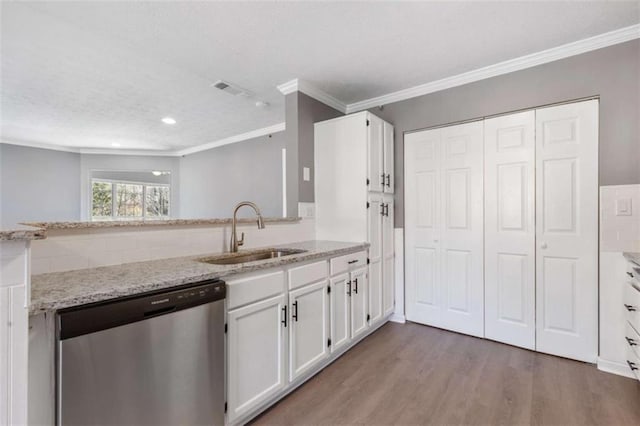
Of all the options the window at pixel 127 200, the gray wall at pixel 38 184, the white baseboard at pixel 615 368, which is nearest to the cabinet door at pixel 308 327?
the white baseboard at pixel 615 368

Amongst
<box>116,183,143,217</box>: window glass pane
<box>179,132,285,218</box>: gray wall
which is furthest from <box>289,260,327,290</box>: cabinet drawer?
<box>116,183,143,217</box>: window glass pane

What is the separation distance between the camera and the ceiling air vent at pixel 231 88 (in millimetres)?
2917

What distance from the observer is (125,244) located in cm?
169

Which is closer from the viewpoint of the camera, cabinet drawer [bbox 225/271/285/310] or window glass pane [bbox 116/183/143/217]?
cabinet drawer [bbox 225/271/285/310]

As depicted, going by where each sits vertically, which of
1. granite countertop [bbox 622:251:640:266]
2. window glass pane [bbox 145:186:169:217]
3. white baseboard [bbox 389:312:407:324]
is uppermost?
window glass pane [bbox 145:186:169:217]

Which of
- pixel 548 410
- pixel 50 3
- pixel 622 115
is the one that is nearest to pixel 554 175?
pixel 622 115

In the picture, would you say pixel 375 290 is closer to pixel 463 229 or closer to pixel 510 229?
pixel 463 229

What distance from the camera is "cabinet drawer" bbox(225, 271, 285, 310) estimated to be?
1.51 m

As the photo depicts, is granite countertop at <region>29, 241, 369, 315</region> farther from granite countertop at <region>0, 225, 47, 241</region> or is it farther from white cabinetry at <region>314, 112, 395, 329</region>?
white cabinetry at <region>314, 112, 395, 329</region>

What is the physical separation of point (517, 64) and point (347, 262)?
221 cm

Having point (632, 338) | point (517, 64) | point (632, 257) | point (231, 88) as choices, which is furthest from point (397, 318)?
point (231, 88)

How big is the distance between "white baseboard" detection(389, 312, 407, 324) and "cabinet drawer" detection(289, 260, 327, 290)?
1393 millimetres

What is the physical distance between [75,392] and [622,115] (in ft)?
11.5

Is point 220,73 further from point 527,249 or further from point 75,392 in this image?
point 527,249
